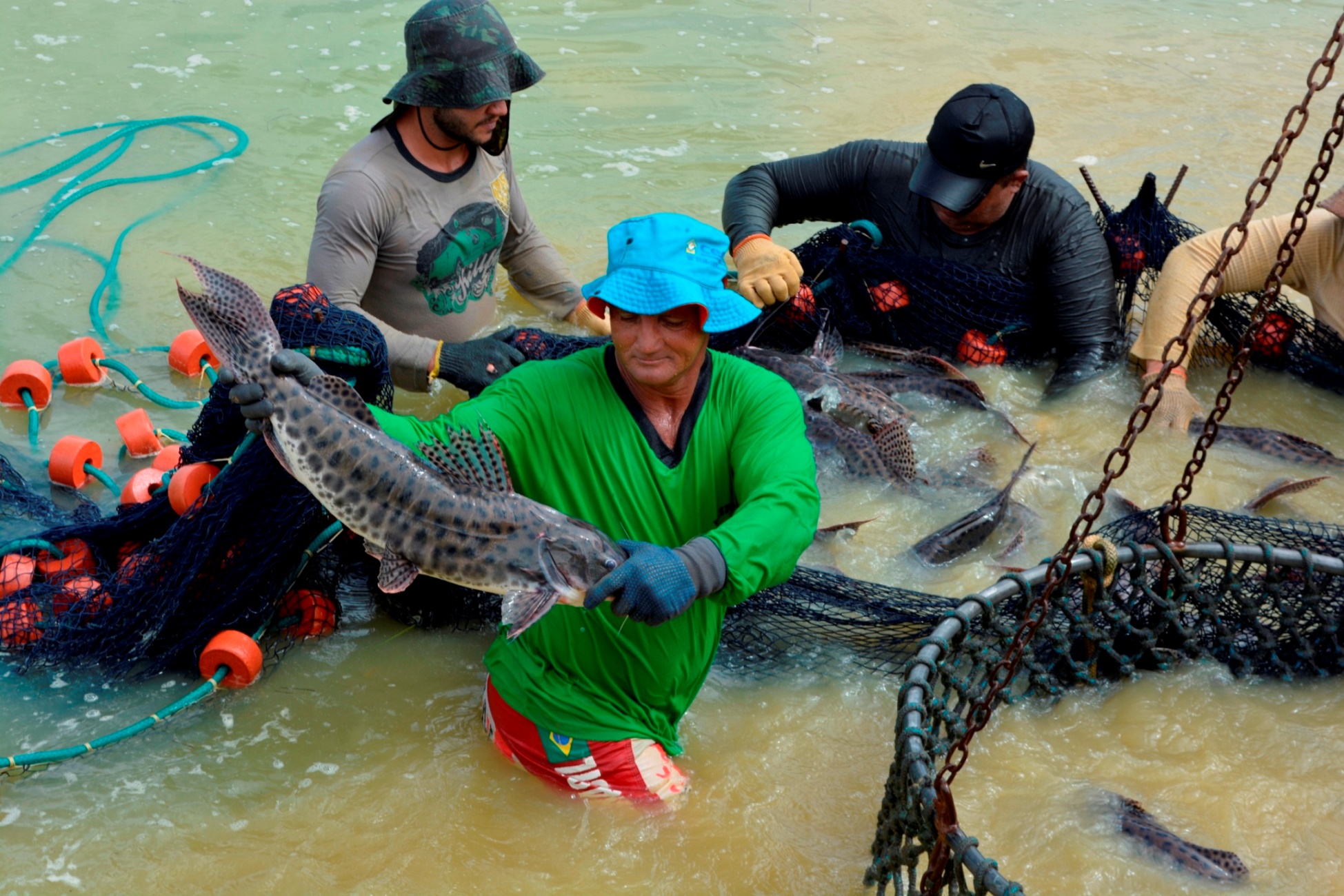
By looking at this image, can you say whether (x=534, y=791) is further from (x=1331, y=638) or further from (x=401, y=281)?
(x=1331, y=638)

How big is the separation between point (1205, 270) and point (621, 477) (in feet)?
12.2

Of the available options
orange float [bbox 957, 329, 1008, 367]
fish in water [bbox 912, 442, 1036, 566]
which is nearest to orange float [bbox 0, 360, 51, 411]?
fish in water [bbox 912, 442, 1036, 566]

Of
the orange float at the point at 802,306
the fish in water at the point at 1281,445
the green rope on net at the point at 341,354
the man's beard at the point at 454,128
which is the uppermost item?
the man's beard at the point at 454,128

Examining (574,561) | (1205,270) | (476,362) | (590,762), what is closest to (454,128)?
(476,362)

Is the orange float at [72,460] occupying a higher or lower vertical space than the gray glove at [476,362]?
lower

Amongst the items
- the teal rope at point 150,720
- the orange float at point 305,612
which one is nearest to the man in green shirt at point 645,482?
the teal rope at point 150,720

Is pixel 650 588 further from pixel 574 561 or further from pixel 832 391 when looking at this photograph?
pixel 832 391

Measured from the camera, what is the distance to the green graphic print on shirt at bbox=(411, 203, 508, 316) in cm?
477

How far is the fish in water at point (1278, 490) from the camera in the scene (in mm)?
4855

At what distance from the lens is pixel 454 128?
451 centimetres

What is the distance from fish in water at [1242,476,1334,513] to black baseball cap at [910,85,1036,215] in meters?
1.82

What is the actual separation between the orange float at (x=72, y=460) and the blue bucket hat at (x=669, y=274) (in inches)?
111

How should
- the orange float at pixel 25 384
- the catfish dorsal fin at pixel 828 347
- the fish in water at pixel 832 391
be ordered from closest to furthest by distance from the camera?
the fish in water at pixel 832 391, the orange float at pixel 25 384, the catfish dorsal fin at pixel 828 347

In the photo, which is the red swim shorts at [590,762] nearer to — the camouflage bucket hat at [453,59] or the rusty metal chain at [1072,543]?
the rusty metal chain at [1072,543]
